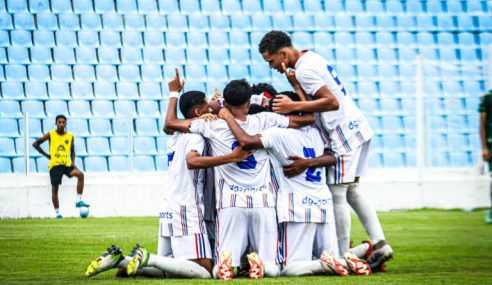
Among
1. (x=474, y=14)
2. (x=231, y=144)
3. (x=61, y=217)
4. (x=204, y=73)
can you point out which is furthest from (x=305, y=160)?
(x=474, y=14)

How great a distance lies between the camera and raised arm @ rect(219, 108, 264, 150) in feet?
19.1

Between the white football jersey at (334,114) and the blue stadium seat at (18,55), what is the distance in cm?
967

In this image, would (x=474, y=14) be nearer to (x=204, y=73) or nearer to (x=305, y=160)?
(x=204, y=73)

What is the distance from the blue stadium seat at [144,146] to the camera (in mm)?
14344

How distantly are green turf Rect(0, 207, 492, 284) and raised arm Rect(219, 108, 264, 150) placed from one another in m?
0.92

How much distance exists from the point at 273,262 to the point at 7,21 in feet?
→ 35.7

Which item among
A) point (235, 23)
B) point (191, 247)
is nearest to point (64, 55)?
point (235, 23)

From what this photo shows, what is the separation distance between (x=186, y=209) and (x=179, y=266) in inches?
17.5

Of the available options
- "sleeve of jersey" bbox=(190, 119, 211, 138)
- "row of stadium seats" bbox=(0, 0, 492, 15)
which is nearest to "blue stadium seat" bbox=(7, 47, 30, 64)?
"row of stadium seats" bbox=(0, 0, 492, 15)

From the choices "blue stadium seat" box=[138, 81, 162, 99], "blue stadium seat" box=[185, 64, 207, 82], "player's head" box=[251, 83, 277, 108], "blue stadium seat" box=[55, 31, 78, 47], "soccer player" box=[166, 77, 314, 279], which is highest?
"blue stadium seat" box=[55, 31, 78, 47]

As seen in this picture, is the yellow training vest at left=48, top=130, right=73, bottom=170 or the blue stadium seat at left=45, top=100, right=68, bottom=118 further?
the blue stadium seat at left=45, top=100, right=68, bottom=118

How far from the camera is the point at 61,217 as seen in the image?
1246cm

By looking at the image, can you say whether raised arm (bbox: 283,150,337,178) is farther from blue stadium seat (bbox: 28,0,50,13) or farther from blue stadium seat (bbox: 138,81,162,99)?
blue stadium seat (bbox: 28,0,50,13)

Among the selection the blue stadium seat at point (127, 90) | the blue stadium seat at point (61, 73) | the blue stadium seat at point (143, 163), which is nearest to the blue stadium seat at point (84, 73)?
the blue stadium seat at point (61, 73)
